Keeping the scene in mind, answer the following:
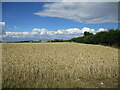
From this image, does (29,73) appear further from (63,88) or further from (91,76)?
(91,76)

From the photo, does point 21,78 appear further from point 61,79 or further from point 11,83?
point 61,79

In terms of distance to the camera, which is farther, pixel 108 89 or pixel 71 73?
pixel 71 73

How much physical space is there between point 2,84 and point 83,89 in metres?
2.43

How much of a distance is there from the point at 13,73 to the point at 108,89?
333 cm

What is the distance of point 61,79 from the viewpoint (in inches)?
147

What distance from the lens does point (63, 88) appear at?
314cm

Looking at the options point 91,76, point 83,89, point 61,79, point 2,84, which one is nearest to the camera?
point 83,89

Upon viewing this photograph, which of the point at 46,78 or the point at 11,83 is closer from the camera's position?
the point at 11,83

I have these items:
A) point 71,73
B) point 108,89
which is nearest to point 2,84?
point 71,73

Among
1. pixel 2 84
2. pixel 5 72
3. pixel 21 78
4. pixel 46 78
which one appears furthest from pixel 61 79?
pixel 5 72

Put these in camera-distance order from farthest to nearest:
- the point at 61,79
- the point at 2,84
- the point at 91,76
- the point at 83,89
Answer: the point at 91,76
the point at 61,79
the point at 2,84
the point at 83,89

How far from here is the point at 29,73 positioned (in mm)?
4238

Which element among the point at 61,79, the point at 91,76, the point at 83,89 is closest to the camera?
the point at 83,89

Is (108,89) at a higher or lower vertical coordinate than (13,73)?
lower
